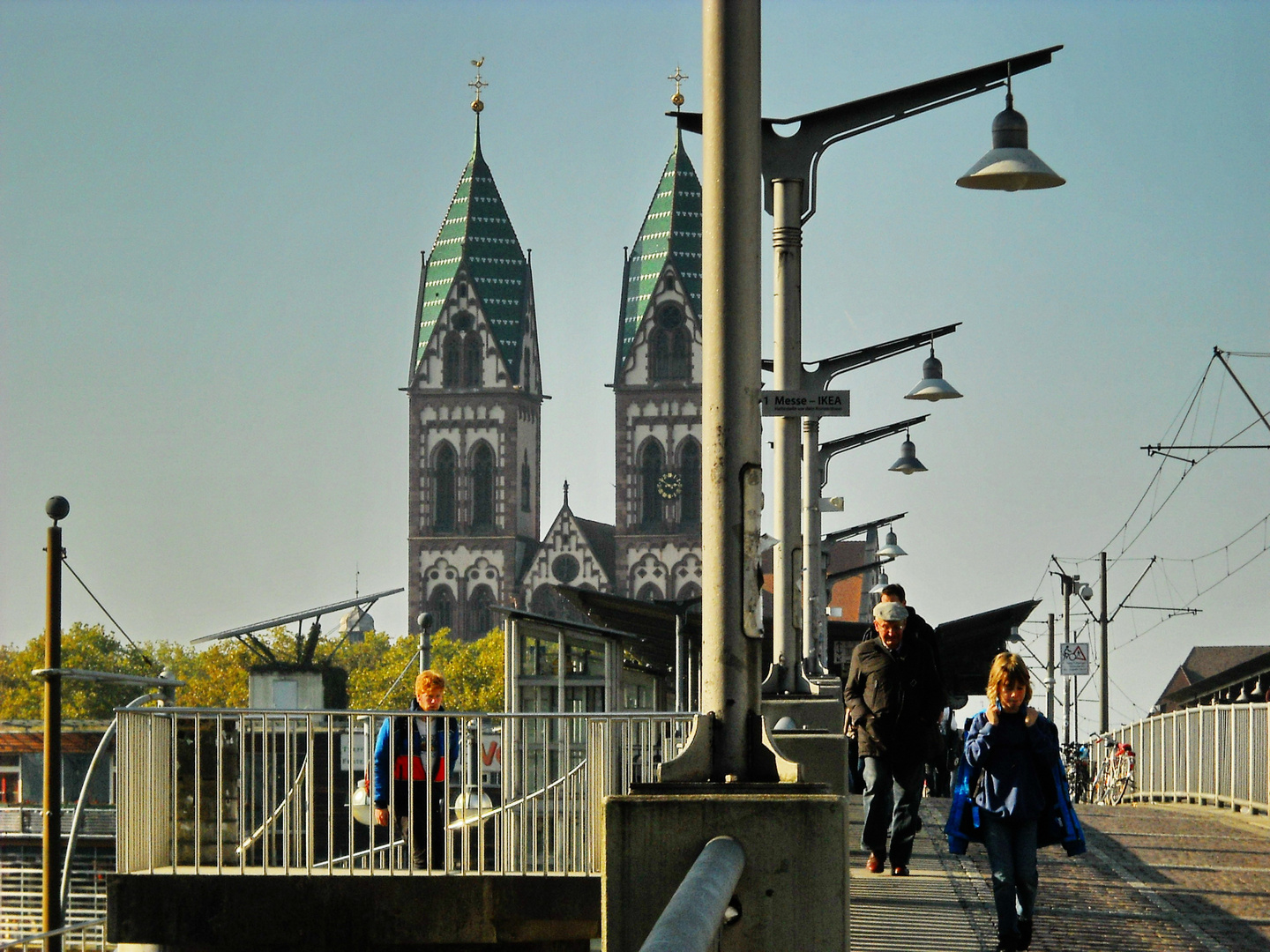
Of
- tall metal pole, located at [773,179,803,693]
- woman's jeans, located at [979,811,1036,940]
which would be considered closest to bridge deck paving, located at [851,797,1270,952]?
woman's jeans, located at [979,811,1036,940]

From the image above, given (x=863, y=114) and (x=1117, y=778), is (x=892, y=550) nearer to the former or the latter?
(x=1117, y=778)

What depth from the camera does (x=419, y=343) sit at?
14425 centimetres

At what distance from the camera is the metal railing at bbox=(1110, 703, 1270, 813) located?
2239 cm

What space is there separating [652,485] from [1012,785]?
131956mm

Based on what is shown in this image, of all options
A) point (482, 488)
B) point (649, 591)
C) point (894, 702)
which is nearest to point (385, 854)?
point (894, 702)

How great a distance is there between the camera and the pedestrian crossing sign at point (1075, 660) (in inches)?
2653

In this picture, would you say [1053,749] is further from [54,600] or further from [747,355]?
[54,600]

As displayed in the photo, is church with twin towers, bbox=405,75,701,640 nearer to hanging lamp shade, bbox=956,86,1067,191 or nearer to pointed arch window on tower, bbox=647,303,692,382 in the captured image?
pointed arch window on tower, bbox=647,303,692,382

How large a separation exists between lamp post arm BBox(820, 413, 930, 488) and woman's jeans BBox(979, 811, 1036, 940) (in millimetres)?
16376

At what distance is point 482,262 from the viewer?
5699 inches

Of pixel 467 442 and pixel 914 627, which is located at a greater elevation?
pixel 467 442

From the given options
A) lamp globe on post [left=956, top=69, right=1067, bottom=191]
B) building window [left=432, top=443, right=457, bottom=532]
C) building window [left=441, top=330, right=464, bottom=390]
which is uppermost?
building window [left=441, top=330, right=464, bottom=390]

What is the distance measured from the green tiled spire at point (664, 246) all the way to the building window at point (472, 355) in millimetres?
9092

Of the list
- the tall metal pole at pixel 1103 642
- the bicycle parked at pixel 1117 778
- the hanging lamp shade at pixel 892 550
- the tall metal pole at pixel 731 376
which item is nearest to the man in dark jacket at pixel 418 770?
the tall metal pole at pixel 731 376
